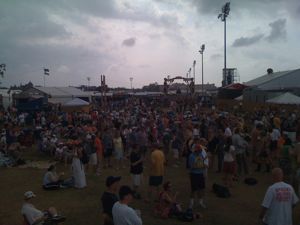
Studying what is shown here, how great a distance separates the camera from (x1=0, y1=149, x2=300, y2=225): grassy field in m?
8.47

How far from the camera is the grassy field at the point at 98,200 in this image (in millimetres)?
8469

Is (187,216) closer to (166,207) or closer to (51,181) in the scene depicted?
(166,207)

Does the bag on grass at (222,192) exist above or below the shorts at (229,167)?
below

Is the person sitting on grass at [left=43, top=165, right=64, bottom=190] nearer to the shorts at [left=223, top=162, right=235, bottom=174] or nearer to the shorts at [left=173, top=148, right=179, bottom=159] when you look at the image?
the shorts at [left=223, top=162, right=235, bottom=174]

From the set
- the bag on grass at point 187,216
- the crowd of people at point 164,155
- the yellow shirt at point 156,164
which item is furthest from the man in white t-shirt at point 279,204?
the yellow shirt at point 156,164

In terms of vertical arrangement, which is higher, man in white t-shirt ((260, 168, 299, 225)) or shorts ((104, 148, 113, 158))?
man in white t-shirt ((260, 168, 299, 225))

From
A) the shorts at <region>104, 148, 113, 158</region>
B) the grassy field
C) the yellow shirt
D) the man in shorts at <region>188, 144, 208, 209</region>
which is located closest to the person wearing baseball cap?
the grassy field

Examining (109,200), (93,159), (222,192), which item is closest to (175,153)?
(93,159)

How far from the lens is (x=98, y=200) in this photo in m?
10.1

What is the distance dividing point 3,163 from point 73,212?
7730 mm

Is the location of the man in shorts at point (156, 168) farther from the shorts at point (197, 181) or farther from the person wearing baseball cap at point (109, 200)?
the person wearing baseball cap at point (109, 200)

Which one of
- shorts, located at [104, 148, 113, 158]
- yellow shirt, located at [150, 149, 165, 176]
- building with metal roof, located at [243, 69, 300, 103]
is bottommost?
shorts, located at [104, 148, 113, 158]

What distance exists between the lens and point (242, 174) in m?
12.7

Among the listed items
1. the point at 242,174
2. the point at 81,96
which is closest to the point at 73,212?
the point at 242,174
